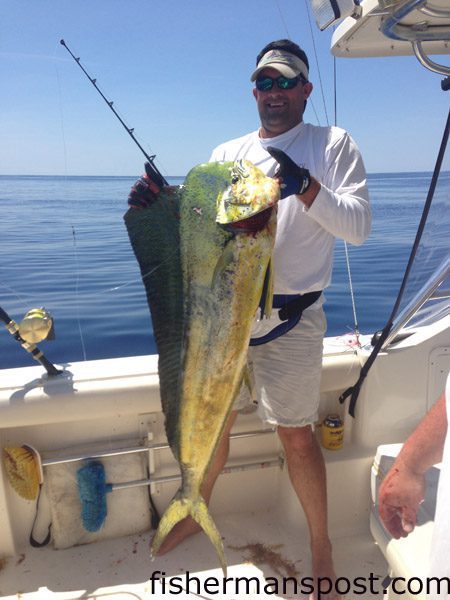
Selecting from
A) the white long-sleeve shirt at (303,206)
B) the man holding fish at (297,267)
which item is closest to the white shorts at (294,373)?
the man holding fish at (297,267)

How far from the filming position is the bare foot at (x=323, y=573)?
2256 mm

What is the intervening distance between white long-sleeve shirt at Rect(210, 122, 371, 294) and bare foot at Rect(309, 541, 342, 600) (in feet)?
3.99

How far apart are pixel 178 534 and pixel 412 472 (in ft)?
5.31

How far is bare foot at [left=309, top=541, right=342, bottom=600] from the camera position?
2.26 meters

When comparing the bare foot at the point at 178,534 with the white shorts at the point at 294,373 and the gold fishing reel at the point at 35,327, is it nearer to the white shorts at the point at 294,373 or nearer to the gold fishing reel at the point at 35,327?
the white shorts at the point at 294,373

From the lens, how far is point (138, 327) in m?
5.45

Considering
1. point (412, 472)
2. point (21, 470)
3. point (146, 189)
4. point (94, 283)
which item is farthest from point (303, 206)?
point (94, 283)

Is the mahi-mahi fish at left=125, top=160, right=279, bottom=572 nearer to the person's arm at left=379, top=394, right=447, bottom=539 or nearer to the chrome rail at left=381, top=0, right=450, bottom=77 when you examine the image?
the person's arm at left=379, top=394, right=447, bottom=539

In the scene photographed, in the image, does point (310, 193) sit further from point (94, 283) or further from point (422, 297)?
point (94, 283)

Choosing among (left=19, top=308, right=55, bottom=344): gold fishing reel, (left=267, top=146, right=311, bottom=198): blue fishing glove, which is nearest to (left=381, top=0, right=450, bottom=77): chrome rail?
(left=267, top=146, right=311, bottom=198): blue fishing glove

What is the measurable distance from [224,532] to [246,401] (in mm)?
798

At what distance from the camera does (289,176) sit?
5.42 feet

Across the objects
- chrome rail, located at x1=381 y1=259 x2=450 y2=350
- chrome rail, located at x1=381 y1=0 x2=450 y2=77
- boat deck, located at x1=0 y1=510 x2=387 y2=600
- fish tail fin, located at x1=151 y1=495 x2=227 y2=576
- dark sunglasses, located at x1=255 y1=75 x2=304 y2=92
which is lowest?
boat deck, located at x1=0 y1=510 x2=387 y2=600

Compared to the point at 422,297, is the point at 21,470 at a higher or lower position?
lower
